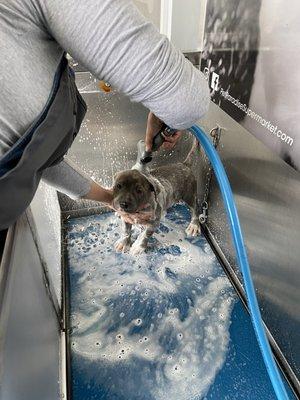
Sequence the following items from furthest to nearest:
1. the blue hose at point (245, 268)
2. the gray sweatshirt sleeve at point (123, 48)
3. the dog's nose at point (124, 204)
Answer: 1. the dog's nose at point (124, 204)
2. the blue hose at point (245, 268)
3. the gray sweatshirt sleeve at point (123, 48)

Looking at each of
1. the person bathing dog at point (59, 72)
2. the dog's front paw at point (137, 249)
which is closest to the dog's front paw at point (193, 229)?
the dog's front paw at point (137, 249)

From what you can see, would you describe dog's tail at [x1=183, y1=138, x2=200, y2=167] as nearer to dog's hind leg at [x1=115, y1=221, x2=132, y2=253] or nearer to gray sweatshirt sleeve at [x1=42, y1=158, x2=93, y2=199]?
dog's hind leg at [x1=115, y1=221, x2=132, y2=253]

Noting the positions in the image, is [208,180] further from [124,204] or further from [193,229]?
[124,204]

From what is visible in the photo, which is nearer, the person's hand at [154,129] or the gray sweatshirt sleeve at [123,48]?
the gray sweatshirt sleeve at [123,48]

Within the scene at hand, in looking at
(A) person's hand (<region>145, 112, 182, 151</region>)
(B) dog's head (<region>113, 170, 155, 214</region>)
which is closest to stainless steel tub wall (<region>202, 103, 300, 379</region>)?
(A) person's hand (<region>145, 112, 182, 151</region>)

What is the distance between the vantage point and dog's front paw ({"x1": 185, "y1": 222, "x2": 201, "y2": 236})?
1982 mm

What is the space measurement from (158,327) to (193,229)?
710 mm

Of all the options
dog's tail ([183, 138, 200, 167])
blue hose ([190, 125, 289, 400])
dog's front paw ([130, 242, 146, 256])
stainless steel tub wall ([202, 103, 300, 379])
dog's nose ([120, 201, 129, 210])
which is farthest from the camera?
dog's tail ([183, 138, 200, 167])

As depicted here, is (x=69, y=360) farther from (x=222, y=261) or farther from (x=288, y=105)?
(x=288, y=105)

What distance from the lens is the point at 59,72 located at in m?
0.62

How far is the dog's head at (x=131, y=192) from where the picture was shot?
5.06 feet

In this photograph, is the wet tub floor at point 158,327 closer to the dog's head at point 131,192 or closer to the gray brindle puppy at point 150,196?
the gray brindle puppy at point 150,196

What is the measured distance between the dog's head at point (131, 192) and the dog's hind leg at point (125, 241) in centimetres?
28

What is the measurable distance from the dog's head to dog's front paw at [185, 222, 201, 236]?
47cm
